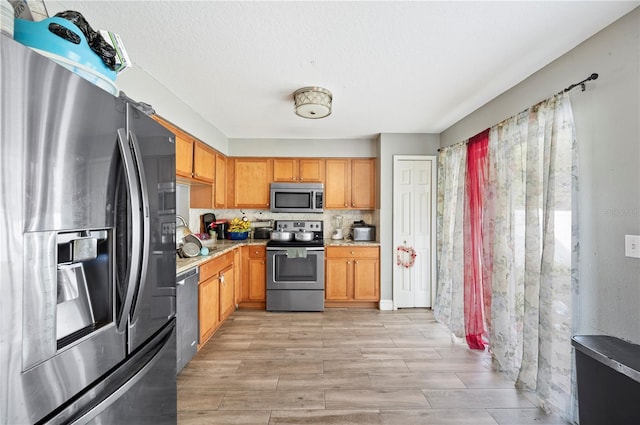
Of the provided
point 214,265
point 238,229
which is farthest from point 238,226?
point 214,265

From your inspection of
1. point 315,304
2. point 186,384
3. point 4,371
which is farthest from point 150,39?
point 315,304

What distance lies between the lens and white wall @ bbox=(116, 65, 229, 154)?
6.33ft

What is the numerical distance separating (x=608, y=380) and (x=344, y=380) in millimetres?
1553

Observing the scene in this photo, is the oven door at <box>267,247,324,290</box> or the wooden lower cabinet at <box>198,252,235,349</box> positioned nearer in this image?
the wooden lower cabinet at <box>198,252,235,349</box>

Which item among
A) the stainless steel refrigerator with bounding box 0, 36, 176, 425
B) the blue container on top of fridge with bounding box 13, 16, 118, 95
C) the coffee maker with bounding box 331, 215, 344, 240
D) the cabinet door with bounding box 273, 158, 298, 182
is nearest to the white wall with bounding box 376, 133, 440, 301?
the coffee maker with bounding box 331, 215, 344, 240

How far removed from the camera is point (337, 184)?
408 centimetres

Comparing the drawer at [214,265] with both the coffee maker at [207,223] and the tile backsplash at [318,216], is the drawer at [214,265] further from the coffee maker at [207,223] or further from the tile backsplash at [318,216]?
the tile backsplash at [318,216]

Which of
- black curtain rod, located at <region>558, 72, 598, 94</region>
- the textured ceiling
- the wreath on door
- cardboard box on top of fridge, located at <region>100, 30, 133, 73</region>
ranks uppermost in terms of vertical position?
the textured ceiling

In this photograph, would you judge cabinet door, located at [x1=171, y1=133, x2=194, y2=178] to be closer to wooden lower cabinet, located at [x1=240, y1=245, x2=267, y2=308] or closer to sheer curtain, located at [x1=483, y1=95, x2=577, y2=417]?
wooden lower cabinet, located at [x1=240, y1=245, x2=267, y2=308]

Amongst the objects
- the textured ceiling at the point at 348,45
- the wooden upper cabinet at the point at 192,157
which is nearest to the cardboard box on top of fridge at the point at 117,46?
the textured ceiling at the point at 348,45

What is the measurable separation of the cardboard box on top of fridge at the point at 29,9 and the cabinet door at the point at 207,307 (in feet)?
6.58

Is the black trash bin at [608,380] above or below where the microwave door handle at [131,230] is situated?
below

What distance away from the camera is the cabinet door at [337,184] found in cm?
408

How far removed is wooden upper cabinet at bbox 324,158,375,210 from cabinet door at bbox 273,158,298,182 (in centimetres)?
47
